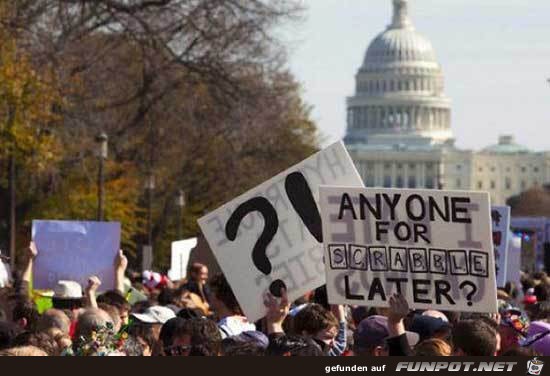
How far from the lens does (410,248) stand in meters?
10.0

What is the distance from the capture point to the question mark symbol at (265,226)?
451 inches

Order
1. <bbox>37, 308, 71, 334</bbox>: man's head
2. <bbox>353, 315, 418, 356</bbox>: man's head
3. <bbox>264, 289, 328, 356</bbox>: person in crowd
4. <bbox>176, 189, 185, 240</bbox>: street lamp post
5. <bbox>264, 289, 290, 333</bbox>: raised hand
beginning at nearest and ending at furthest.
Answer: <bbox>264, 289, 328, 356</bbox>: person in crowd, <bbox>353, 315, 418, 356</bbox>: man's head, <bbox>264, 289, 290, 333</bbox>: raised hand, <bbox>37, 308, 71, 334</bbox>: man's head, <bbox>176, 189, 185, 240</bbox>: street lamp post

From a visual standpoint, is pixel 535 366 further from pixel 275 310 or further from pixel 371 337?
pixel 275 310

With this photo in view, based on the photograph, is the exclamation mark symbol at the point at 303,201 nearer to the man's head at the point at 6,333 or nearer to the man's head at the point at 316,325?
the man's head at the point at 316,325

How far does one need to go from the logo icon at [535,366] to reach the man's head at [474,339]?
1.76 meters

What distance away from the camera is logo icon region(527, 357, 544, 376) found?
715 cm

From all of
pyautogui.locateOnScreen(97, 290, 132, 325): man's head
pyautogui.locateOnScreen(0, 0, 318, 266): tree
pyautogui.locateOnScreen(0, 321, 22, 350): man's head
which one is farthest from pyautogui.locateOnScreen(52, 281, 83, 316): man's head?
pyautogui.locateOnScreen(0, 0, 318, 266): tree

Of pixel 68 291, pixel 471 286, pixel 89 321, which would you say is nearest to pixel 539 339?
pixel 471 286

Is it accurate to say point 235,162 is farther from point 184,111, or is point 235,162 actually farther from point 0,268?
point 0,268

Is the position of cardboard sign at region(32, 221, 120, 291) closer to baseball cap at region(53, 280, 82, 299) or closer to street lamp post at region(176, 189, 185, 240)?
baseball cap at region(53, 280, 82, 299)

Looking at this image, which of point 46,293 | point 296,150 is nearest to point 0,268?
point 46,293

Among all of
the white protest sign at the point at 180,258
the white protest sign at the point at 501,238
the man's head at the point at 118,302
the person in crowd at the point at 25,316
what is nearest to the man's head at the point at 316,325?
the person in crowd at the point at 25,316

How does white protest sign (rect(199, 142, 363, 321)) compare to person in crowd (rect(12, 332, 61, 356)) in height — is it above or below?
above

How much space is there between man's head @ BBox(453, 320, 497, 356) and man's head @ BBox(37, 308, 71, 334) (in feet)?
9.96
